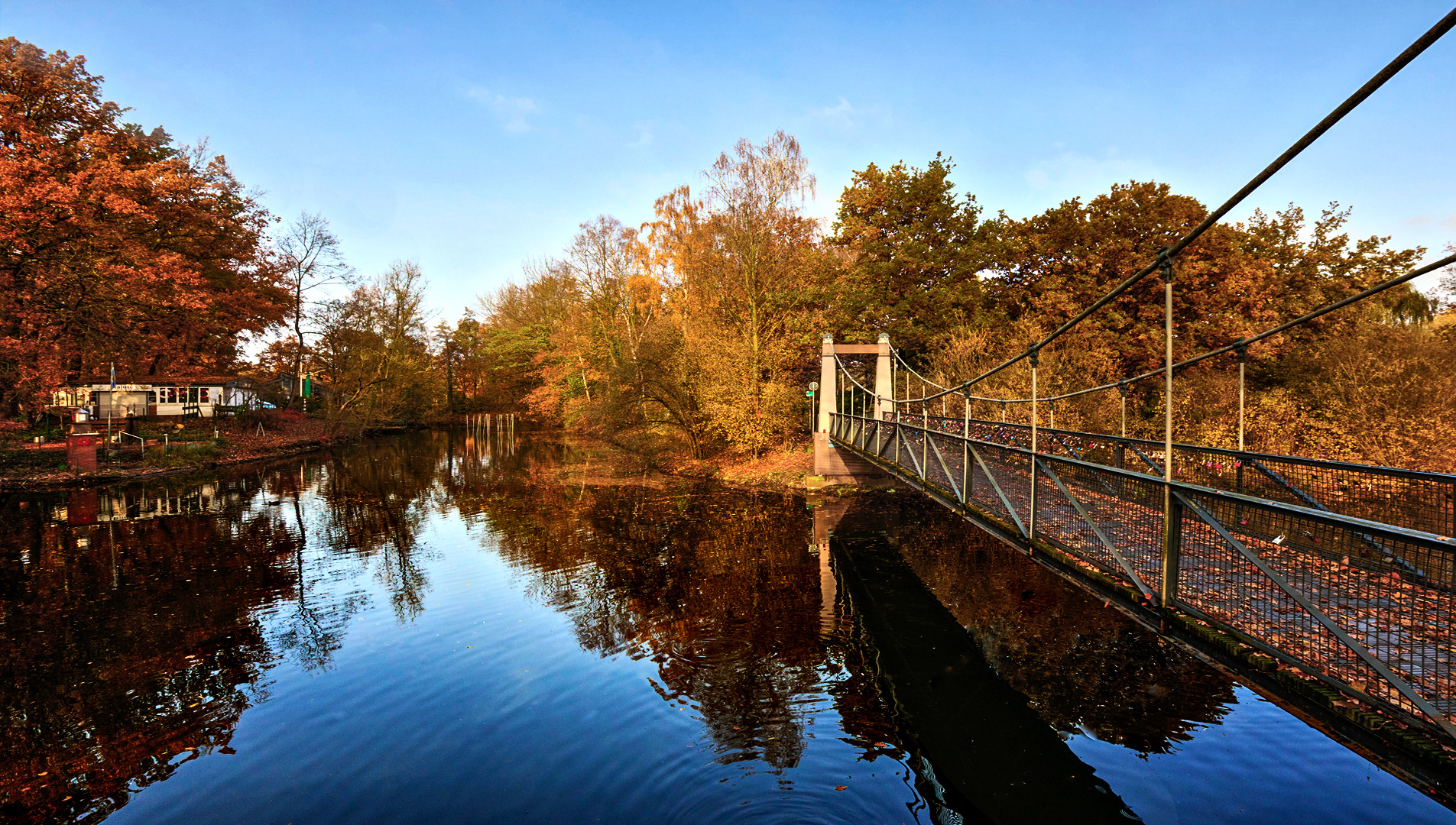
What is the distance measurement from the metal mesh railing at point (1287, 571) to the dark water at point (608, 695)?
1.26 metres

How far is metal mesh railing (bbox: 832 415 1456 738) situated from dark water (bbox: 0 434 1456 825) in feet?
4.14

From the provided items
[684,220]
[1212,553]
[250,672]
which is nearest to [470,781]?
[250,672]

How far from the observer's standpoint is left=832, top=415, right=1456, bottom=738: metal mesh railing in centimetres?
229

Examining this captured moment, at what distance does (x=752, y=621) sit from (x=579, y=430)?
26.6m

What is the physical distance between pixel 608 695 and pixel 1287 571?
4.33 meters

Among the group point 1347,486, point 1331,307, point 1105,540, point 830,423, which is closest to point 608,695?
point 1105,540

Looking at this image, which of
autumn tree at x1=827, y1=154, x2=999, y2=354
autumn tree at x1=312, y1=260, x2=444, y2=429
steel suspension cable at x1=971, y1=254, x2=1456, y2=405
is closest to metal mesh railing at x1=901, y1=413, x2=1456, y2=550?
→ steel suspension cable at x1=971, y1=254, x2=1456, y2=405

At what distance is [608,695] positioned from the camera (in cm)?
527

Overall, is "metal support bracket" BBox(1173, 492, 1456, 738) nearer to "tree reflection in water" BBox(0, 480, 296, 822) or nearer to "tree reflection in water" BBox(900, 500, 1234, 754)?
"tree reflection in water" BBox(900, 500, 1234, 754)

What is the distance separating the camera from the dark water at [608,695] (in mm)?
3893

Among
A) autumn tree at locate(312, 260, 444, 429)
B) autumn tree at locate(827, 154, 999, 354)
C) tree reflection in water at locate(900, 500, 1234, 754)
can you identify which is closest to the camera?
tree reflection in water at locate(900, 500, 1234, 754)

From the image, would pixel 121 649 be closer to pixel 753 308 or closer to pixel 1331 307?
pixel 1331 307

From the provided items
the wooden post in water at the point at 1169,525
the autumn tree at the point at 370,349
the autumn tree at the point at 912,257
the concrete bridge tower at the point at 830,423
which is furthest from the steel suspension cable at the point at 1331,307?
→ the autumn tree at the point at 370,349

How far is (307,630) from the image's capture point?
6.62 m
